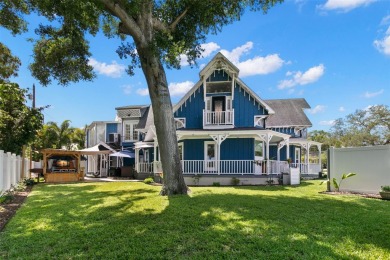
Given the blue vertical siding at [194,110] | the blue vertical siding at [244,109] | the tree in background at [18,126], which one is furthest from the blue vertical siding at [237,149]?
the tree in background at [18,126]

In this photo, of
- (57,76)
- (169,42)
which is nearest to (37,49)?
(57,76)

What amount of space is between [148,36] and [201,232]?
784 cm

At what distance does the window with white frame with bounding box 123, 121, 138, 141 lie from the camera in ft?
101

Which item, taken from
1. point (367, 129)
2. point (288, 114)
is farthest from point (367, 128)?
point (288, 114)

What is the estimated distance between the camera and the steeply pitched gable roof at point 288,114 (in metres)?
26.8

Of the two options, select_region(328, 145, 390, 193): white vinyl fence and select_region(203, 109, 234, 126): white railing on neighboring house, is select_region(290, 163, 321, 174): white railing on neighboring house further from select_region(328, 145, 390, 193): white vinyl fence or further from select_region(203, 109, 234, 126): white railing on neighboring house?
select_region(328, 145, 390, 193): white vinyl fence

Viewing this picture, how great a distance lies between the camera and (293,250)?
4746mm

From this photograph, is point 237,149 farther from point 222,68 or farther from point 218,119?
point 222,68

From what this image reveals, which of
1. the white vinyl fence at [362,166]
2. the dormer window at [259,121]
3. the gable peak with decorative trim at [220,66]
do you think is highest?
the gable peak with decorative trim at [220,66]

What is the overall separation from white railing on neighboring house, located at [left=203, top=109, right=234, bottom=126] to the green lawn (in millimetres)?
10578

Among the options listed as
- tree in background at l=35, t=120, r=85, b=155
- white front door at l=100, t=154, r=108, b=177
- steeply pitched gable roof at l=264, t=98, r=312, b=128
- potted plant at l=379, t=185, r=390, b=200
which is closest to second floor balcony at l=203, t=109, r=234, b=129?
steeply pitched gable roof at l=264, t=98, r=312, b=128

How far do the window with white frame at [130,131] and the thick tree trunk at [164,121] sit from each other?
20320 millimetres

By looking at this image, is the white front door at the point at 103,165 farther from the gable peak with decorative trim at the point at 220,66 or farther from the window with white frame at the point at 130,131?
the gable peak with decorative trim at the point at 220,66

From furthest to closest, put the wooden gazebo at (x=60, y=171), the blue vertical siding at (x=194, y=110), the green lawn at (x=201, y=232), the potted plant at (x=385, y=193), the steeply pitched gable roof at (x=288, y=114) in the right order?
1. the steeply pitched gable roof at (x=288, y=114)
2. the wooden gazebo at (x=60, y=171)
3. the blue vertical siding at (x=194, y=110)
4. the potted plant at (x=385, y=193)
5. the green lawn at (x=201, y=232)
